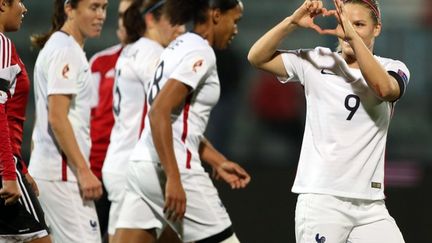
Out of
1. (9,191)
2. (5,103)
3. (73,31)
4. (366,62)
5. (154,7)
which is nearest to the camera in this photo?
(366,62)

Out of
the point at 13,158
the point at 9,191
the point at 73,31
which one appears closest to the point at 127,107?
the point at 73,31

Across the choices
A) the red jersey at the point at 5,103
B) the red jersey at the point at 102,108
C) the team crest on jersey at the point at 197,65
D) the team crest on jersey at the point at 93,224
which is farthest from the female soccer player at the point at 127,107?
the red jersey at the point at 5,103

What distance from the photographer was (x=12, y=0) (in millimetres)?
5078

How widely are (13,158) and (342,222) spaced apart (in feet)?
4.92

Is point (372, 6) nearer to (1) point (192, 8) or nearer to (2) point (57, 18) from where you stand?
(1) point (192, 8)

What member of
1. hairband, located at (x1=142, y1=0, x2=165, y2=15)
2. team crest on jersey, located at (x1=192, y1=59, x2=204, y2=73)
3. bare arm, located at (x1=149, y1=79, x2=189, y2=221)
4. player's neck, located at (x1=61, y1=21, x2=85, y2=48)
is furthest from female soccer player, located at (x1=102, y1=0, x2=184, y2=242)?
bare arm, located at (x1=149, y1=79, x2=189, y2=221)

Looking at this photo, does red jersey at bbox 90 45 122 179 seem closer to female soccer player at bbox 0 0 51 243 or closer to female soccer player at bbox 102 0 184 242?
female soccer player at bbox 102 0 184 242

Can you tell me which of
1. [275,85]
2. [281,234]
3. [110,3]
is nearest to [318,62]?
[281,234]

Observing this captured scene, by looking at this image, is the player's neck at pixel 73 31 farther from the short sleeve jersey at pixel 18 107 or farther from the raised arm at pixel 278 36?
the raised arm at pixel 278 36

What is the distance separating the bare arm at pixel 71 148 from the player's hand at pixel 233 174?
71 centimetres

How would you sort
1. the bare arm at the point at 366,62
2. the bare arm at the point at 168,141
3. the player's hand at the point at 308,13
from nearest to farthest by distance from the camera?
the bare arm at the point at 366,62, the player's hand at the point at 308,13, the bare arm at the point at 168,141

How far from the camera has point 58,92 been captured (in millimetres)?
5863

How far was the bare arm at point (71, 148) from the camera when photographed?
579cm

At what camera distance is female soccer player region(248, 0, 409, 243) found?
4844mm
